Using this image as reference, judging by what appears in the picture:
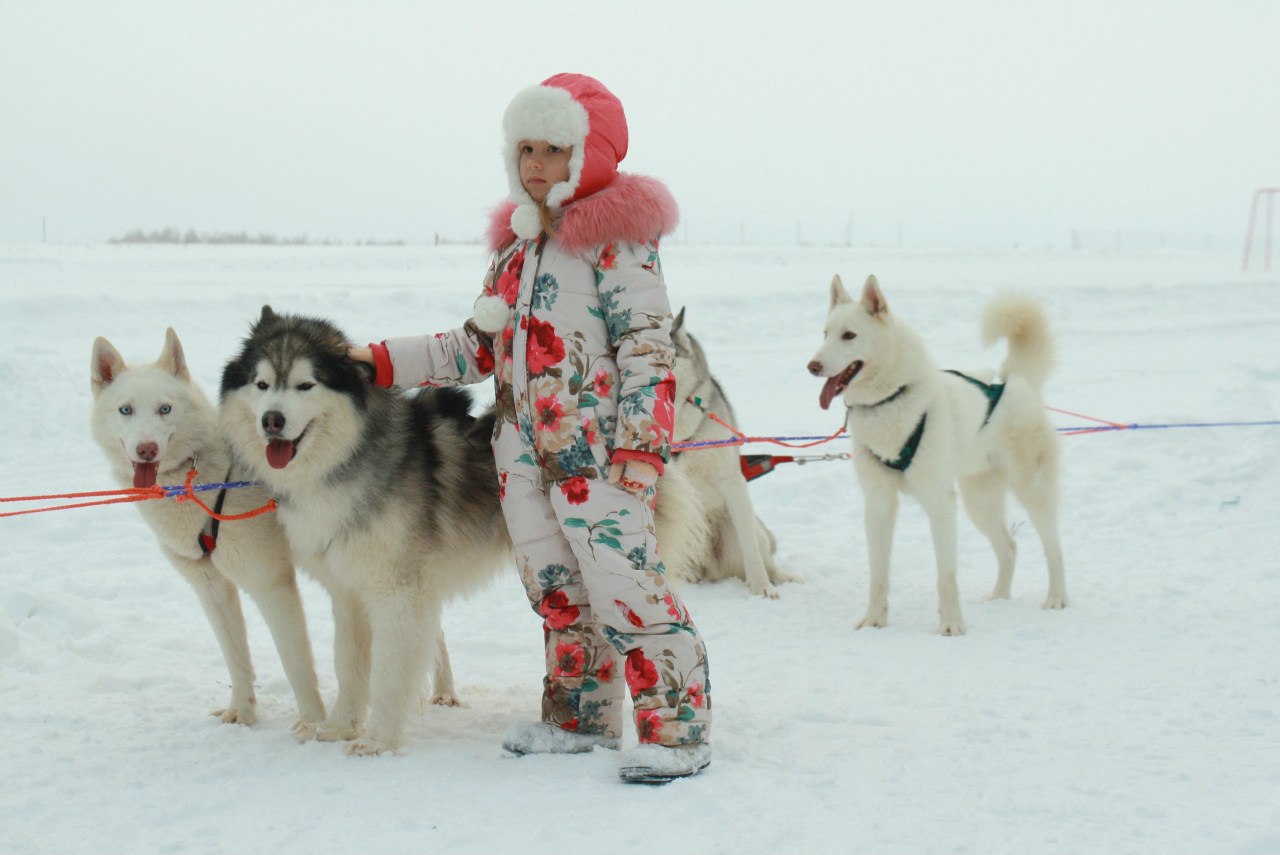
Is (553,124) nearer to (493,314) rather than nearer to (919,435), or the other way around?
(493,314)

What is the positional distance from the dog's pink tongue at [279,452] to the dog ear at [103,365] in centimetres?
74

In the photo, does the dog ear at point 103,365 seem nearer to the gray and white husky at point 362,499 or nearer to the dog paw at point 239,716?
the gray and white husky at point 362,499

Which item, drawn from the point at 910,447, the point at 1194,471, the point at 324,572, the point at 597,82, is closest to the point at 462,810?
the point at 324,572

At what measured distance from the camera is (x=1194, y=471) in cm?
635

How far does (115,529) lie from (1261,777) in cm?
509

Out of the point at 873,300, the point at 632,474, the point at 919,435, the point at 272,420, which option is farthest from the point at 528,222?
the point at 919,435

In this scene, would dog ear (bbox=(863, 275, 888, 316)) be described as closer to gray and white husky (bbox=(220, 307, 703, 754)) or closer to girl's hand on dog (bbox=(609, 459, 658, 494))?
gray and white husky (bbox=(220, 307, 703, 754))

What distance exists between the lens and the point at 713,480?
5.31 metres

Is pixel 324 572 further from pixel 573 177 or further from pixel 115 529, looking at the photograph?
pixel 115 529

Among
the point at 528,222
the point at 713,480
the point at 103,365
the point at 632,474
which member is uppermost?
the point at 528,222

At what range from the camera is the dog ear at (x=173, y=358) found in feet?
10.7

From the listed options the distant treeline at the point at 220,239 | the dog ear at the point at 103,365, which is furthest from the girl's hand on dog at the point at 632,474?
the distant treeline at the point at 220,239

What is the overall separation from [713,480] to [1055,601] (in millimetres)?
1691

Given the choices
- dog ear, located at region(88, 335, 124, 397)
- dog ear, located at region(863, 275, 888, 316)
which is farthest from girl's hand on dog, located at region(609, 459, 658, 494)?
dog ear, located at region(863, 275, 888, 316)
